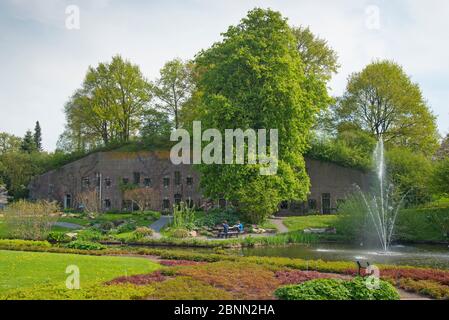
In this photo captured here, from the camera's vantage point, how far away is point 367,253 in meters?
25.8

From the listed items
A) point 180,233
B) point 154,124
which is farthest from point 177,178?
point 180,233

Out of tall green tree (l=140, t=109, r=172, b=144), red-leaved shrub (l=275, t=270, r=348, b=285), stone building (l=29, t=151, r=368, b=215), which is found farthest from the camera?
tall green tree (l=140, t=109, r=172, b=144)

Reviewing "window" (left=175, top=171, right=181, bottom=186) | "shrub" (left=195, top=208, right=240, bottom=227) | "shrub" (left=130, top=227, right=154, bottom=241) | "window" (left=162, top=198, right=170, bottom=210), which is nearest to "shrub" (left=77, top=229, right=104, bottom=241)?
"shrub" (left=130, top=227, right=154, bottom=241)

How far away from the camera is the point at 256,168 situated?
1356 inches

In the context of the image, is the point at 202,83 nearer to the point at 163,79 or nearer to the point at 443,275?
the point at 163,79

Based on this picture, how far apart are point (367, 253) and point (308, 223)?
10.8 m

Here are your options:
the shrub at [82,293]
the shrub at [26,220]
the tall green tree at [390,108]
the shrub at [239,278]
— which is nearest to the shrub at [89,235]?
the shrub at [26,220]

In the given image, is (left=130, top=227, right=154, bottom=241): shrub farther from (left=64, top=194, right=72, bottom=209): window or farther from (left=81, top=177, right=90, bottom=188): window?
(left=64, top=194, right=72, bottom=209): window

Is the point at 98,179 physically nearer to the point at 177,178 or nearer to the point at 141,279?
the point at 177,178

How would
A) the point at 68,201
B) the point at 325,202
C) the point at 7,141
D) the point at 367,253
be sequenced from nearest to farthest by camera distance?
the point at 367,253
the point at 325,202
the point at 68,201
the point at 7,141

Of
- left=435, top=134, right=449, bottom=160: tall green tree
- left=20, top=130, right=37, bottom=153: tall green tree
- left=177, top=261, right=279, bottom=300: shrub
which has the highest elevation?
left=20, top=130, right=37, bottom=153: tall green tree

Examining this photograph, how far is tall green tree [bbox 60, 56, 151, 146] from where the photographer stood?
5841 cm

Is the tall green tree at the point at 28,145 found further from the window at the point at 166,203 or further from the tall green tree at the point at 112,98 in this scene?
the window at the point at 166,203

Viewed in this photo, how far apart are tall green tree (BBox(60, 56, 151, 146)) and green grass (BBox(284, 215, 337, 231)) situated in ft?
94.4
